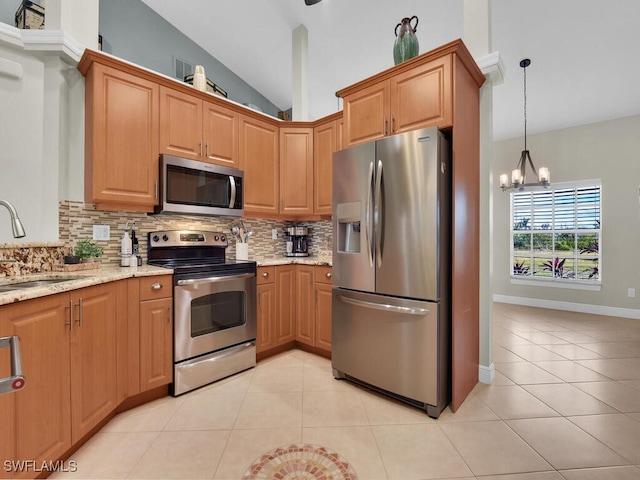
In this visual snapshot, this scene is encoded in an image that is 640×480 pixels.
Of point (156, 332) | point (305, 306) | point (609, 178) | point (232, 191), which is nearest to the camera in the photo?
point (156, 332)

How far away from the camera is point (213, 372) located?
2.33 m

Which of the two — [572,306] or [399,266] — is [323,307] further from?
[572,306]

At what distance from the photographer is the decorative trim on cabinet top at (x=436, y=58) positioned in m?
1.89

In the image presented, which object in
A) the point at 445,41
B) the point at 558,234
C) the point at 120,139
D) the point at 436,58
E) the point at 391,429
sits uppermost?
the point at 445,41

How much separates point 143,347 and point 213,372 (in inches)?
22.9

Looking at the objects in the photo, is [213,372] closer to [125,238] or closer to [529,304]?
[125,238]

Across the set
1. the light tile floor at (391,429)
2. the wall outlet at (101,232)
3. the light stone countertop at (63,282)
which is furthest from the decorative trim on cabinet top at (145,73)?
the light tile floor at (391,429)

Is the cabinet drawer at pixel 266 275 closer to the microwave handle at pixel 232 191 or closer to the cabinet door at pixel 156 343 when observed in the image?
the microwave handle at pixel 232 191

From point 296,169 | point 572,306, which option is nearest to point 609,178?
point 572,306

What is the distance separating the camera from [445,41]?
318cm

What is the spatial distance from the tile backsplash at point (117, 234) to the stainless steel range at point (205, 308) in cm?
16

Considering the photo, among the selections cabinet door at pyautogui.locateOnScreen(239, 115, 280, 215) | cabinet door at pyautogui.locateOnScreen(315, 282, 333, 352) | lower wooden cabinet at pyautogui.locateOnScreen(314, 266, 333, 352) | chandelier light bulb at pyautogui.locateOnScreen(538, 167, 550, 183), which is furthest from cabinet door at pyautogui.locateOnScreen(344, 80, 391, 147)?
chandelier light bulb at pyautogui.locateOnScreen(538, 167, 550, 183)

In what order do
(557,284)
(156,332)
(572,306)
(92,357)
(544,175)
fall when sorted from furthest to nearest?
1. (557,284)
2. (572,306)
3. (544,175)
4. (156,332)
5. (92,357)

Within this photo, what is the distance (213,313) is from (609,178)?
572 cm
